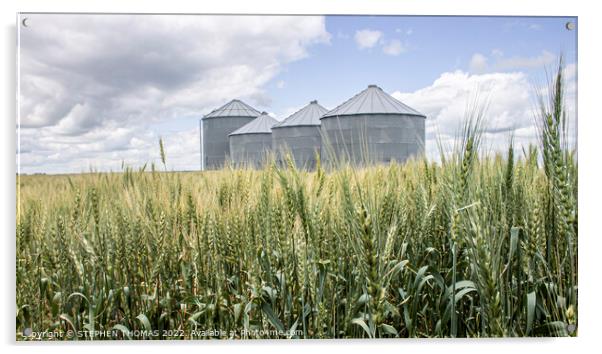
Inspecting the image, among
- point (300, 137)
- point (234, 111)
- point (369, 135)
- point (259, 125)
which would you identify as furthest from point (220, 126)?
point (369, 135)

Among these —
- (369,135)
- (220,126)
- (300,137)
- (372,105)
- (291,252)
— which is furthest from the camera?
(369,135)

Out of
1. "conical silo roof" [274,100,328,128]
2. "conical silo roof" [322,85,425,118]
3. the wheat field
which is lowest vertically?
the wheat field

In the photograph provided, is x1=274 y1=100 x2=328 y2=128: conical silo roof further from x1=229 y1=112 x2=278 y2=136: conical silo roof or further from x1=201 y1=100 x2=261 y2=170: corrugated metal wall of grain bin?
x1=201 y1=100 x2=261 y2=170: corrugated metal wall of grain bin

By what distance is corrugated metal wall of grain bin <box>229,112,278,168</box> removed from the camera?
8.32 ft

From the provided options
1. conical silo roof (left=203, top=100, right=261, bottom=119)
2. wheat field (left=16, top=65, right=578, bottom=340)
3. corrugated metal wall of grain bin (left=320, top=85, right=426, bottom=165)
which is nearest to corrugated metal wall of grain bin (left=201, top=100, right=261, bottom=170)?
conical silo roof (left=203, top=100, right=261, bottom=119)

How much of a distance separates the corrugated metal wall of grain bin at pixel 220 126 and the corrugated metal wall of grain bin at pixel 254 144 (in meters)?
0.03

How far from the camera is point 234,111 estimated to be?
2.68 m

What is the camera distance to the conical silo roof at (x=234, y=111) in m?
2.60

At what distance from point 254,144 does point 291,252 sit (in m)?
0.75

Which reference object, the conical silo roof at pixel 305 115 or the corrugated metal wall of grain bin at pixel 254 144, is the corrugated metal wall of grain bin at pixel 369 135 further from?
the corrugated metal wall of grain bin at pixel 254 144

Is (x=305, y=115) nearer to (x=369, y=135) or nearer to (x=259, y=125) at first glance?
(x=259, y=125)

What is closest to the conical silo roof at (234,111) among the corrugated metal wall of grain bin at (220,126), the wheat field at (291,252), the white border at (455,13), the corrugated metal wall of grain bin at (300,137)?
the corrugated metal wall of grain bin at (220,126)
